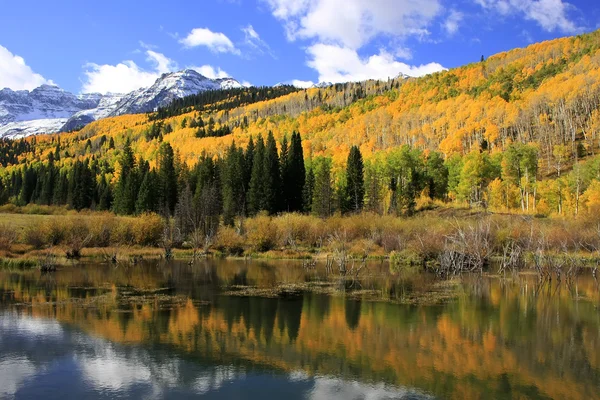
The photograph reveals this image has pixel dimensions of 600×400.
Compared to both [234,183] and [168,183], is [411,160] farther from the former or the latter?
[168,183]

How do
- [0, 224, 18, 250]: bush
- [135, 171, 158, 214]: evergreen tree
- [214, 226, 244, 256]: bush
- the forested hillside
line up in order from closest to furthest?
[0, 224, 18, 250]: bush → [214, 226, 244, 256]: bush → the forested hillside → [135, 171, 158, 214]: evergreen tree

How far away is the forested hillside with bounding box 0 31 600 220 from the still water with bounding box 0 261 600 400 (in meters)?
32.6

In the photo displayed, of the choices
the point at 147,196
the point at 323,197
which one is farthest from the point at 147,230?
the point at 323,197

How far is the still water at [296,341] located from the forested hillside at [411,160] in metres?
32.6

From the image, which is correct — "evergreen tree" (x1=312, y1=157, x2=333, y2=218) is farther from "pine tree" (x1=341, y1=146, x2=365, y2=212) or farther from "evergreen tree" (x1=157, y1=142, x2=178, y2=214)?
"evergreen tree" (x1=157, y1=142, x2=178, y2=214)

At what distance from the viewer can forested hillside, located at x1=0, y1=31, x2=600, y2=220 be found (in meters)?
76.3

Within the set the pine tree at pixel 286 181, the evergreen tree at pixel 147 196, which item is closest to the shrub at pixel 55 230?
the evergreen tree at pixel 147 196

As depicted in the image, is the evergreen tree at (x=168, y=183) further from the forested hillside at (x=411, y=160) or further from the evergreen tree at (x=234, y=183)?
the evergreen tree at (x=234, y=183)

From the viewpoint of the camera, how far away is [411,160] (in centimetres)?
9256

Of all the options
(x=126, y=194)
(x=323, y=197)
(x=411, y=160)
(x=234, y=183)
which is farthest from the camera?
(x=411, y=160)

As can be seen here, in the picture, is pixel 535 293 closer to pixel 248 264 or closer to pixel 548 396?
pixel 548 396

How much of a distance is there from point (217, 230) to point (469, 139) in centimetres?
8681

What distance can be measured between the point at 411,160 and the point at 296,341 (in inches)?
3115

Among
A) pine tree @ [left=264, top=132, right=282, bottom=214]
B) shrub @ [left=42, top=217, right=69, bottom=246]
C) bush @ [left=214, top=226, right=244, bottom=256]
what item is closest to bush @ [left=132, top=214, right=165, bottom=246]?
bush @ [left=214, top=226, right=244, bottom=256]
